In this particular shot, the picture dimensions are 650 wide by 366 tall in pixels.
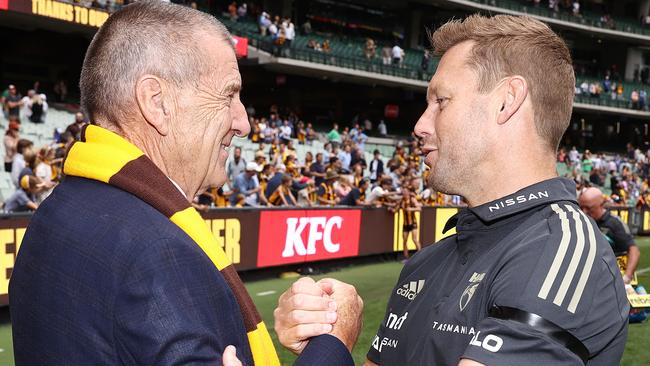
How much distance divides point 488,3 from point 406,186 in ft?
88.3

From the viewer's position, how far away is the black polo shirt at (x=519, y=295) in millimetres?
1693

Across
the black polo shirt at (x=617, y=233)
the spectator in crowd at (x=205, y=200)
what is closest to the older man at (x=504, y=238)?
the black polo shirt at (x=617, y=233)

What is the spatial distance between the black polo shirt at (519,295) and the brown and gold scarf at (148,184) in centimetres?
53

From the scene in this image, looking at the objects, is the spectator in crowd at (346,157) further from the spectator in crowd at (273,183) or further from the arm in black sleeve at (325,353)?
the arm in black sleeve at (325,353)

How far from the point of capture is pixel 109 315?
160 centimetres

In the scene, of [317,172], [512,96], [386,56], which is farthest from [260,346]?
[386,56]

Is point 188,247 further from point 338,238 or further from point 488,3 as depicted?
point 488,3

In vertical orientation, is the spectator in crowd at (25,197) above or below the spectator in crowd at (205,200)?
above

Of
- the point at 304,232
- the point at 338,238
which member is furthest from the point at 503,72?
the point at 338,238

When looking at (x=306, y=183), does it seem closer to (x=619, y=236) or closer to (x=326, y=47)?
(x=619, y=236)

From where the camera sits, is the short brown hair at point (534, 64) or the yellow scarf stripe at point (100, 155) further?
the short brown hair at point (534, 64)

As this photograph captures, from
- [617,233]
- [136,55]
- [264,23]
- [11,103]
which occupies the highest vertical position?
[264,23]

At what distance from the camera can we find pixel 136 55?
1.87 metres

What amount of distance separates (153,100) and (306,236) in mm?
11508
